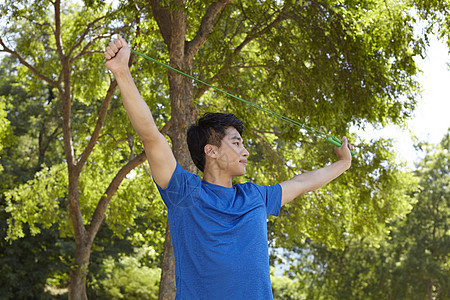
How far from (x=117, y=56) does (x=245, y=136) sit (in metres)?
7.14

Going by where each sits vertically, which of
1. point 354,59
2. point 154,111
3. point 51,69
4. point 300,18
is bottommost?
point 354,59

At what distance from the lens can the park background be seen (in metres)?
7.66

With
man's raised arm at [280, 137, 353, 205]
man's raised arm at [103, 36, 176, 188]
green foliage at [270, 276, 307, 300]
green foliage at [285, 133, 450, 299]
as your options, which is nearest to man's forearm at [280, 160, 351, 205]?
man's raised arm at [280, 137, 353, 205]

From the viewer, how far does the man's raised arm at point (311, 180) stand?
2455 millimetres

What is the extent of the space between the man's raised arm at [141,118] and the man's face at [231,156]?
0.31 metres

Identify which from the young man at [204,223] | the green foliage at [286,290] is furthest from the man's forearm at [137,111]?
the green foliage at [286,290]

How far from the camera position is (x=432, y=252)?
18.1 meters

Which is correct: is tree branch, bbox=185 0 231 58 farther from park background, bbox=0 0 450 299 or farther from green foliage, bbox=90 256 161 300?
green foliage, bbox=90 256 161 300

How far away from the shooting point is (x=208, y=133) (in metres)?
2.36

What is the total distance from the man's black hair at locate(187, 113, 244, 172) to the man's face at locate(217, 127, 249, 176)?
0.03 meters

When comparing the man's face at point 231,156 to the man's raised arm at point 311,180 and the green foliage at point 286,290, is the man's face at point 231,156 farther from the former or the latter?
the green foliage at point 286,290

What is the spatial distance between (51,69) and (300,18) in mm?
6814

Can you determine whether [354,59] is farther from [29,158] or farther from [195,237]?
[29,158]

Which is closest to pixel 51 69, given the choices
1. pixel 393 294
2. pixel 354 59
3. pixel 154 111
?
pixel 154 111
